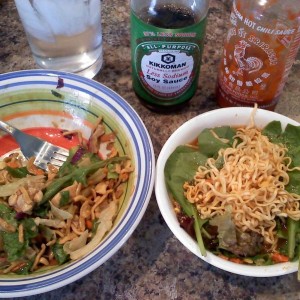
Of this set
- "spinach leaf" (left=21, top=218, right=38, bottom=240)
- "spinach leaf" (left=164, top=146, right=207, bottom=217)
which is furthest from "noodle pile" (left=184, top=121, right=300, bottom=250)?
"spinach leaf" (left=21, top=218, right=38, bottom=240)

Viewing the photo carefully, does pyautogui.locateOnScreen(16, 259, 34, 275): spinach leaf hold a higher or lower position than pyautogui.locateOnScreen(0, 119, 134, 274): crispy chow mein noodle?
lower

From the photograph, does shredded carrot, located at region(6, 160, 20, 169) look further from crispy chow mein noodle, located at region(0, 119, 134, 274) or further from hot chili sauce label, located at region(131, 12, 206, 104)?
hot chili sauce label, located at region(131, 12, 206, 104)

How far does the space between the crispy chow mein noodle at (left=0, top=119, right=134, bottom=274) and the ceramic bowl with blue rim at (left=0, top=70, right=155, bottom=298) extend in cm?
2

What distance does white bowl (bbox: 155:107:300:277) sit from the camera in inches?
24.5

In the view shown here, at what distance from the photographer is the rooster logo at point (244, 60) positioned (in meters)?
0.76

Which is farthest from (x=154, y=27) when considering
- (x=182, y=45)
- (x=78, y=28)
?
(x=78, y=28)

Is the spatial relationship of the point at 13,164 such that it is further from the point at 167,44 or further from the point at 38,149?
the point at 167,44

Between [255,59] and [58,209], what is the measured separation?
44 cm

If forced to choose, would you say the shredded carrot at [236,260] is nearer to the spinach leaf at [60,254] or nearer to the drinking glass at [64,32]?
the spinach leaf at [60,254]

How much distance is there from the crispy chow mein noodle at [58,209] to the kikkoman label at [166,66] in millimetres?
166

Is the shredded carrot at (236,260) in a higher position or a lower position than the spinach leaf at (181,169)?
lower

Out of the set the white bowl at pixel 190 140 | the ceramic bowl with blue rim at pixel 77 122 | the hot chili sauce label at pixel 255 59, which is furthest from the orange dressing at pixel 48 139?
the hot chili sauce label at pixel 255 59

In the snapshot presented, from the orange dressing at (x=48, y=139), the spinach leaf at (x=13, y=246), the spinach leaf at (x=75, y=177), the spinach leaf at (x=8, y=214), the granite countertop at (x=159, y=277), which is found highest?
the spinach leaf at (x=75, y=177)

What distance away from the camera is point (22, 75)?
0.82m
